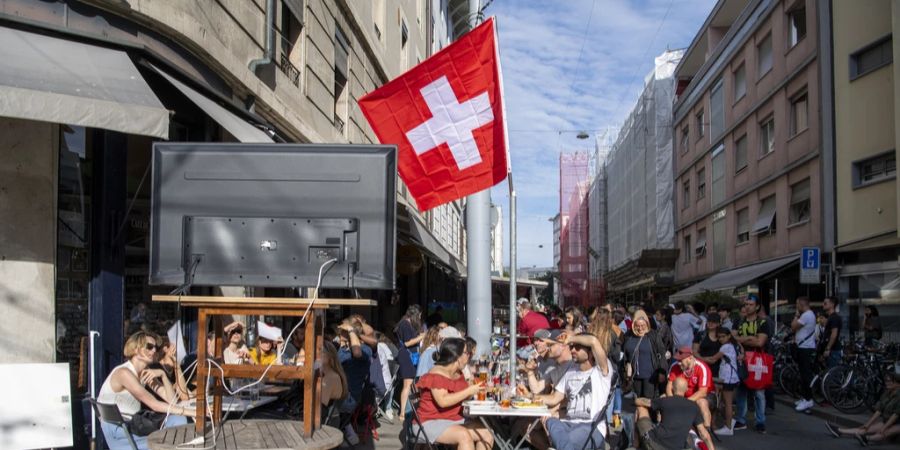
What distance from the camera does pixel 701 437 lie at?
27.2 feet

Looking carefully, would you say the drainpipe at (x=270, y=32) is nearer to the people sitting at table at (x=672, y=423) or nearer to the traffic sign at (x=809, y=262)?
the people sitting at table at (x=672, y=423)

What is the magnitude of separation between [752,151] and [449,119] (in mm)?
21425

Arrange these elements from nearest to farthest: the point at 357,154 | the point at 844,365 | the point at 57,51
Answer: the point at 357,154 → the point at 57,51 → the point at 844,365

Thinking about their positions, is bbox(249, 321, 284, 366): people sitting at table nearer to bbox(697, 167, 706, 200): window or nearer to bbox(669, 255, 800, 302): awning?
bbox(669, 255, 800, 302): awning

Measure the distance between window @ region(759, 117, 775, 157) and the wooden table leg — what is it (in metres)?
23.4

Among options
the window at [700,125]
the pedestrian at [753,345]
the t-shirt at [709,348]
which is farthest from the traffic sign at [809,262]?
the window at [700,125]

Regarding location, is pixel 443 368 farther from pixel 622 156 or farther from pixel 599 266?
pixel 599 266

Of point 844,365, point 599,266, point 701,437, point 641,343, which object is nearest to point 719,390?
point 641,343

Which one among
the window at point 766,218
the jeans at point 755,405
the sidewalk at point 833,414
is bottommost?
the sidewalk at point 833,414

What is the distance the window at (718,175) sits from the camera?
30.6 meters

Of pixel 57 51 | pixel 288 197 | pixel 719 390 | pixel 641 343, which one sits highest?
pixel 57 51

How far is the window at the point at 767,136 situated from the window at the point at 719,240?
A: 4439mm

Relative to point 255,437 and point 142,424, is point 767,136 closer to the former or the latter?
point 142,424

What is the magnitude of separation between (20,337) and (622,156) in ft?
152
